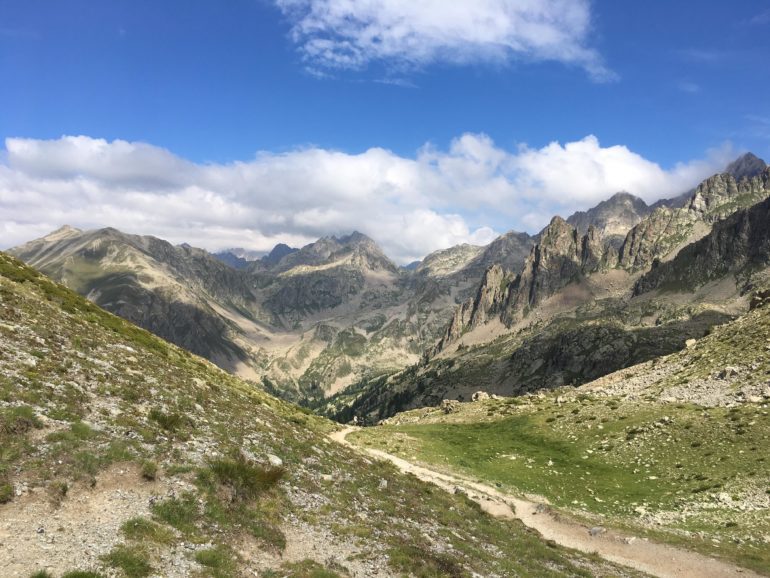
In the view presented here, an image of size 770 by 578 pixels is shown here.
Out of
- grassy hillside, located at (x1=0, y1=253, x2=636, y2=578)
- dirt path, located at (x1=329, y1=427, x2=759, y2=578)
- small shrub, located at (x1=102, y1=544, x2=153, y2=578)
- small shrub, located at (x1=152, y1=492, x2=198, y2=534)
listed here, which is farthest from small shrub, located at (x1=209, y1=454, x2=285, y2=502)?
dirt path, located at (x1=329, y1=427, x2=759, y2=578)

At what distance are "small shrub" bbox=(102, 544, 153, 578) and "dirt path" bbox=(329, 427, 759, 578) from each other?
28.5 meters

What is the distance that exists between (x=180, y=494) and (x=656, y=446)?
147ft

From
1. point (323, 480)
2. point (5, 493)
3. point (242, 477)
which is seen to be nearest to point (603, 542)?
point (323, 480)

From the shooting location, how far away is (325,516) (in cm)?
2394

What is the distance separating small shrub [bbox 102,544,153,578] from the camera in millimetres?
14680

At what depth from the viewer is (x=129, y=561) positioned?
49.3 feet

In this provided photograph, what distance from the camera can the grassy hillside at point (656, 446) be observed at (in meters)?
35.1

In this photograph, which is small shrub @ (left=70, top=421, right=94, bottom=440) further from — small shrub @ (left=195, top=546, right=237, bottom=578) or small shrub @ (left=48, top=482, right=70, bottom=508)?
small shrub @ (left=195, top=546, right=237, bottom=578)

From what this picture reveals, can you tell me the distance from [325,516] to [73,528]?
38.3 feet

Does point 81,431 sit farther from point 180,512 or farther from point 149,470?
point 180,512

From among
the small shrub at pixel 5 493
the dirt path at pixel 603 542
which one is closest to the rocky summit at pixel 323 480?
the small shrub at pixel 5 493

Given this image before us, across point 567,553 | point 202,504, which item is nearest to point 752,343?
point 567,553

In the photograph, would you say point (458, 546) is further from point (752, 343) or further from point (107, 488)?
point (752, 343)

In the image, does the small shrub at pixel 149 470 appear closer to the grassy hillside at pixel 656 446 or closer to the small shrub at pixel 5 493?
the small shrub at pixel 5 493
